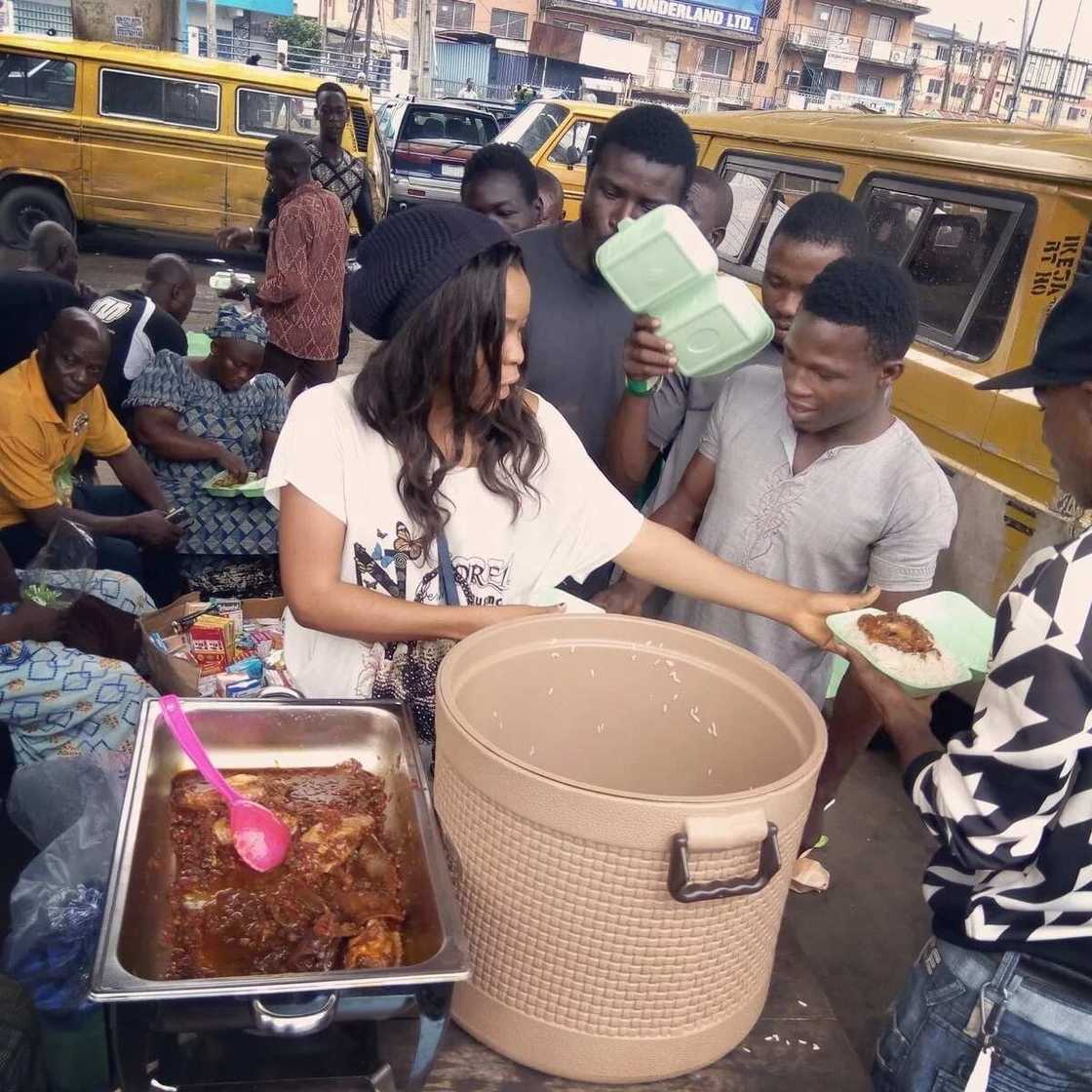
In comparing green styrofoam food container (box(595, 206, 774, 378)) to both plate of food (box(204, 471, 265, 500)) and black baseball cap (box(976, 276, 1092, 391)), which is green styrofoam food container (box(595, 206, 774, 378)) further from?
plate of food (box(204, 471, 265, 500))

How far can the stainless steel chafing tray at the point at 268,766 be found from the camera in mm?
940

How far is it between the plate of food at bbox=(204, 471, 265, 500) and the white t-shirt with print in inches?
70.6

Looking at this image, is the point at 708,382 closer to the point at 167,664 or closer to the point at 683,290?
the point at 683,290

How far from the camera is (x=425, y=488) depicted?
1.51 meters

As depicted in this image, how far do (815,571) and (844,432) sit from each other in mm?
295

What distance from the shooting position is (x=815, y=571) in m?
2.01

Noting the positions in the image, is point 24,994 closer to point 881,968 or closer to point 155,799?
point 155,799

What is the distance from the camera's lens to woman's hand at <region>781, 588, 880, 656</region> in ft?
5.44

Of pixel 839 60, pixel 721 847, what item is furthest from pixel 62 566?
pixel 839 60

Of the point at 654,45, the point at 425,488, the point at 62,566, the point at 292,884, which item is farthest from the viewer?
the point at 654,45

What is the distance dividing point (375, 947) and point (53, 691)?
5.10ft

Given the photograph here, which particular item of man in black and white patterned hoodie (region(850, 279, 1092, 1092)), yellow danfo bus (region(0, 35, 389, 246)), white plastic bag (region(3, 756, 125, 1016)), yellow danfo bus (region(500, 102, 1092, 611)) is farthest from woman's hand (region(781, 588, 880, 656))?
yellow danfo bus (region(0, 35, 389, 246))

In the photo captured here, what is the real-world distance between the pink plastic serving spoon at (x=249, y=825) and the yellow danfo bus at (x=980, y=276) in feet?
7.48

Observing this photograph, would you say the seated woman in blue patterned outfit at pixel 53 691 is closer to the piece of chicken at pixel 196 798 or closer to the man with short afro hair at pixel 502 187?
the piece of chicken at pixel 196 798
